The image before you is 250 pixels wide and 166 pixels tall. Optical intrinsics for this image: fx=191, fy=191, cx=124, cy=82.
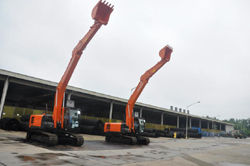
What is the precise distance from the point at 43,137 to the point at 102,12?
9513mm

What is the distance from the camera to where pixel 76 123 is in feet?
45.9

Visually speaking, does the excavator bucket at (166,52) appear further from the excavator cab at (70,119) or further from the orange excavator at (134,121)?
the excavator cab at (70,119)

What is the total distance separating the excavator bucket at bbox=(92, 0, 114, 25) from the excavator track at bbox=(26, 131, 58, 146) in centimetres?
827

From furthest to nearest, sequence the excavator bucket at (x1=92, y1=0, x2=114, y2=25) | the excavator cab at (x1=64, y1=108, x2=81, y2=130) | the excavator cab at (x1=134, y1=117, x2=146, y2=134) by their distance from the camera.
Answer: the excavator cab at (x1=134, y1=117, x2=146, y2=134)
the excavator cab at (x1=64, y1=108, x2=81, y2=130)
the excavator bucket at (x1=92, y1=0, x2=114, y2=25)

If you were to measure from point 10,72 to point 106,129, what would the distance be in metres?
15.2

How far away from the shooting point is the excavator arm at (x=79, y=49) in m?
12.6

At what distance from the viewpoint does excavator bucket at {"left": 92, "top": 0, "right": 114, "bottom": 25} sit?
486 inches

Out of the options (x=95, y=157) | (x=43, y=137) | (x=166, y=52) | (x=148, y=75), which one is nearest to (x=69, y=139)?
(x=43, y=137)

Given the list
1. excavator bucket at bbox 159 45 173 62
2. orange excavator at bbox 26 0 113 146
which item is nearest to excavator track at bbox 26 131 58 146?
orange excavator at bbox 26 0 113 146

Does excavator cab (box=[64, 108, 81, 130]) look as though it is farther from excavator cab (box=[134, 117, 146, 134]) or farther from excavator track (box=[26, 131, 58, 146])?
excavator cab (box=[134, 117, 146, 134])

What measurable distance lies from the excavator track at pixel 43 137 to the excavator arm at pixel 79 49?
2.96 ft

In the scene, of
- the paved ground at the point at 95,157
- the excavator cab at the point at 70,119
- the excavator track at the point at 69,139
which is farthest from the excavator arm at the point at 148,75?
the excavator cab at the point at 70,119

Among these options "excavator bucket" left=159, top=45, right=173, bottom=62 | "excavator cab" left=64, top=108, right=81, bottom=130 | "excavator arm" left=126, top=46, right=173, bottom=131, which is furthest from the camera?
"excavator arm" left=126, top=46, right=173, bottom=131

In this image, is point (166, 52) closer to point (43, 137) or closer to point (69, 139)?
point (69, 139)
